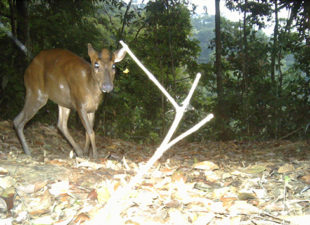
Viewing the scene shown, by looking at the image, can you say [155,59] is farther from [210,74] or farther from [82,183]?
[82,183]

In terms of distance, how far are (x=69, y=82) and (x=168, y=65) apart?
20.1ft

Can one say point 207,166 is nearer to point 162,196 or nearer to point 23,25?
point 162,196

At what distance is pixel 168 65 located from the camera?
10.8m

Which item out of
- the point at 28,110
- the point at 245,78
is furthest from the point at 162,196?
the point at 245,78

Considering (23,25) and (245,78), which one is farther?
(245,78)

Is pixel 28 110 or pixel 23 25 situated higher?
pixel 23 25

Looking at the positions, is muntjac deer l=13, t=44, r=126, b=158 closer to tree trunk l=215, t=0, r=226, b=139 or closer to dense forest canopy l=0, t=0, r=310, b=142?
dense forest canopy l=0, t=0, r=310, b=142

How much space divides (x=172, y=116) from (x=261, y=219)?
1043 centimetres

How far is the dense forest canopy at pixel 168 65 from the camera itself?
24.8 ft

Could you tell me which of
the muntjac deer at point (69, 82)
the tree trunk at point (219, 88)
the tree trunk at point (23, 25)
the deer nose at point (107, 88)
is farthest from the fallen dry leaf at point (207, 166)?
the tree trunk at point (219, 88)

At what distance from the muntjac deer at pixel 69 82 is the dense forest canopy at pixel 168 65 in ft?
6.30

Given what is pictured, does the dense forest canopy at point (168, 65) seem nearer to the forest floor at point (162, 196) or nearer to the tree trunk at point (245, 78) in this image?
the tree trunk at point (245, 78)

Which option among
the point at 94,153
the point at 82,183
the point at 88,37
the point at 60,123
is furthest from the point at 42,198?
the point at 88,37

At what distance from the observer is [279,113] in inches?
368
